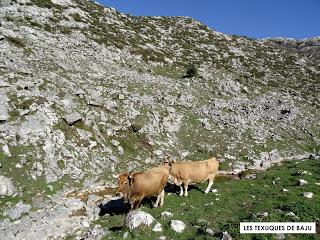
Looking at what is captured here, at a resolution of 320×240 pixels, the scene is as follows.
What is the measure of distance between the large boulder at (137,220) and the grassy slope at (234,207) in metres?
0.29

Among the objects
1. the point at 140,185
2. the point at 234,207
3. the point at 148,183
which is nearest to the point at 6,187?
the point at 140,185

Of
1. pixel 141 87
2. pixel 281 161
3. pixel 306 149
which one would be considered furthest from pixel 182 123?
pixel 306 149

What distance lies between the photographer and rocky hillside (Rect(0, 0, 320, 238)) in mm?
25281

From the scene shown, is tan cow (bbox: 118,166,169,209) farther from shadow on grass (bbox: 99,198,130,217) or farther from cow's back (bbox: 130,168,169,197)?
shadow on grass (bbox: 99,198,130,217)

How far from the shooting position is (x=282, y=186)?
73.7 ft

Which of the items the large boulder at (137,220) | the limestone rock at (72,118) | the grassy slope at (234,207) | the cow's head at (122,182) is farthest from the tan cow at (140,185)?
Answer: the limestone rock at (72,118)

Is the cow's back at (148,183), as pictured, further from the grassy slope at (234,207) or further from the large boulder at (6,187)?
the large boulder at (6,187)

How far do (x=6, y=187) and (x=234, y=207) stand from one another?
12.4 metres

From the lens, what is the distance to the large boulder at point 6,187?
20.7m

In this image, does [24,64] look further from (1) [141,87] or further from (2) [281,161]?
(2) [281,161]

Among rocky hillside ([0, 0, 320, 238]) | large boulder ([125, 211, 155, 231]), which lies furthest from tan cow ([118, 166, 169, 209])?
rocky hillside ([0, 0, 320, 238])

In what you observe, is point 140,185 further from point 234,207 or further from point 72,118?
point 72,118

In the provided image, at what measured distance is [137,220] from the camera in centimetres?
1577

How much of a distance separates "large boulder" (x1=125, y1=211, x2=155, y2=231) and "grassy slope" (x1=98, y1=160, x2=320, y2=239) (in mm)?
288
